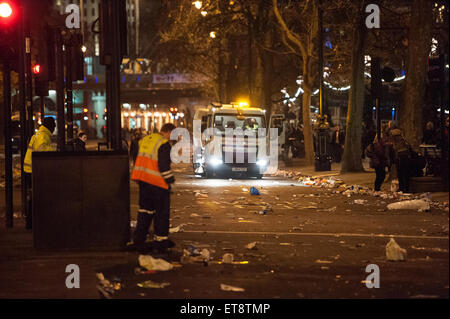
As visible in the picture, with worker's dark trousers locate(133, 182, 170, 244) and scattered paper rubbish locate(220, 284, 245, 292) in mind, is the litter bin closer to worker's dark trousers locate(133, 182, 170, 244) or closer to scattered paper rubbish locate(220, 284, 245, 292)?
worker's dark trousers locate(133, 182, 170, 244)

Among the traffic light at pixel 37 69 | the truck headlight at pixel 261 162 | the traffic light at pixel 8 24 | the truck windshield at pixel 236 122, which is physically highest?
the traffic light at pixel 8 24

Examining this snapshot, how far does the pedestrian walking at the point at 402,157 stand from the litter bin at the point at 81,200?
11388 millimetres

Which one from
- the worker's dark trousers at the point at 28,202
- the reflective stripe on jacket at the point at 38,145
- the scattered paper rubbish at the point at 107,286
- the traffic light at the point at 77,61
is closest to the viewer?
the scattered paper rubbish at the point at 107,286

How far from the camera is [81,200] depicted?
12.1m

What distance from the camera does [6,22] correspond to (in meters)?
14.0

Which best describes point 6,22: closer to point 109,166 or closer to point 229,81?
point 109,166

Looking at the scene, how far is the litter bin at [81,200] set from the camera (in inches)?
473

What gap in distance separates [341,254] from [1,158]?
4154 cm

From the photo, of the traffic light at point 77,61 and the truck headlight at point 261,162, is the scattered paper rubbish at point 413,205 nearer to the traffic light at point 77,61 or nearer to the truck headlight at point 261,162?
the traffic light at point 77,61

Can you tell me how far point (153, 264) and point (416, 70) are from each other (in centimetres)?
1616

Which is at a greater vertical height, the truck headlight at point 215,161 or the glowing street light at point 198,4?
the glowing street light at point 198,4

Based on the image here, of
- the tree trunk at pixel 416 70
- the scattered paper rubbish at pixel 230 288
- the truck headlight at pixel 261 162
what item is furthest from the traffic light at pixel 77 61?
the truck headlight at pixel 261 162
